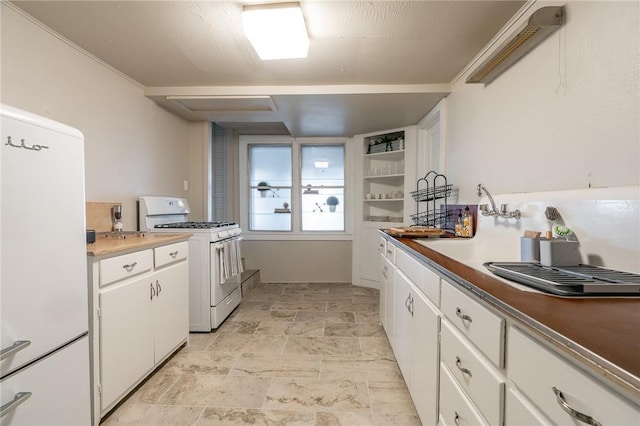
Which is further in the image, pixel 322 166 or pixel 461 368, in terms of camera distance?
pixel 322 166

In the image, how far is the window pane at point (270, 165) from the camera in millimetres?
4438

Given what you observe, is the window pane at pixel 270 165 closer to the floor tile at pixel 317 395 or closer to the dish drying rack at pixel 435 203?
the dish drying rack at pixel 435 203

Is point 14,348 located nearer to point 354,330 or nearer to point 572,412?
point 572,412

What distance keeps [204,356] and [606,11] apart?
2975mm

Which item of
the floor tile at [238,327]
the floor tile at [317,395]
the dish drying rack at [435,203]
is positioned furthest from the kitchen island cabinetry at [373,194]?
the floor tile at [317,395]

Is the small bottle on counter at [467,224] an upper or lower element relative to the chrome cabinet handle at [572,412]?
upper

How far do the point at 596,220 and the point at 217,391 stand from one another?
2124 millimetres

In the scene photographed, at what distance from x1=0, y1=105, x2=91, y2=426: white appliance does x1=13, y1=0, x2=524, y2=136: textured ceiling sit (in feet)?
3.46

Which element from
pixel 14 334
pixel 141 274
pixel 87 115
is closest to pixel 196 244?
pixel 141 274

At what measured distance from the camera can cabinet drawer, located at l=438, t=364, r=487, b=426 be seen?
0.91m

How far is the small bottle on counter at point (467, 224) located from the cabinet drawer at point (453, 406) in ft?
3.92


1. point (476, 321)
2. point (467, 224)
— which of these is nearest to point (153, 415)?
point (476, 321)

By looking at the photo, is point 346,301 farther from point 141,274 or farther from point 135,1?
point 135,1

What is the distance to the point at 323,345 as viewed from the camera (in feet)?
7.73
